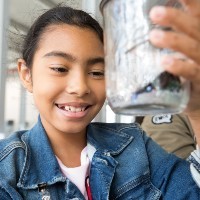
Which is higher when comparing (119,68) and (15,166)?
(119,68)

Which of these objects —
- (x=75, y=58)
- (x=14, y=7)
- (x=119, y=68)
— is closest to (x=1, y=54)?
(x=14, y=7)

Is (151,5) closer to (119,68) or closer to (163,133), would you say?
(119,68)

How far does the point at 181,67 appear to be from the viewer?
0.35 meters

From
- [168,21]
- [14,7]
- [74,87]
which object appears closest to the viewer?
[168,21]

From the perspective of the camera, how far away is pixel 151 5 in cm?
38

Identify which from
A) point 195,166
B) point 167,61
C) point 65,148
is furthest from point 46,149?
point 167,61

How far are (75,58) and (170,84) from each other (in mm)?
301

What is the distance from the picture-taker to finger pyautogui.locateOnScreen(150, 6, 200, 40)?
1.09 feet

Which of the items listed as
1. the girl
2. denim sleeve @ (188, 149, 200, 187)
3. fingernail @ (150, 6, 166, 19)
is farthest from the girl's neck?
fingernail @ (150, 6, 166, 19)

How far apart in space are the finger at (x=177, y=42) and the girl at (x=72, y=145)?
0.95ft

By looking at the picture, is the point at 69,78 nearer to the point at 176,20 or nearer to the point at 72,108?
the point at 72,108

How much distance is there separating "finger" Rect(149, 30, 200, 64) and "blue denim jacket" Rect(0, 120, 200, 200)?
38 cm

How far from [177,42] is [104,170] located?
0.42 meters

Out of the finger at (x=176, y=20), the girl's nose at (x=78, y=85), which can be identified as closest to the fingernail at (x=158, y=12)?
the finger at (x=176, y=20)
